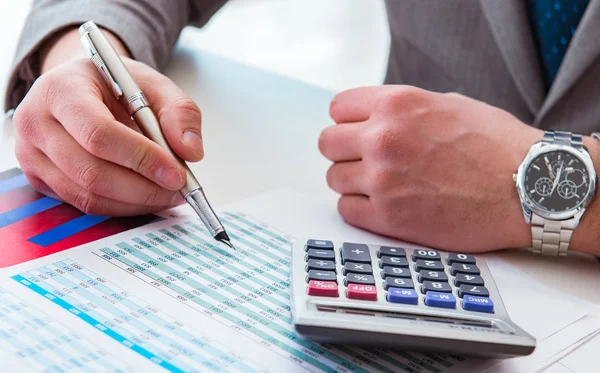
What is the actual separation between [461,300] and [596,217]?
0.18 metres

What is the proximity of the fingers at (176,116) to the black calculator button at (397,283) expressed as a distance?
0.19 meters

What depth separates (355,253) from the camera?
1.56ft

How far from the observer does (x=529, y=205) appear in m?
0.54

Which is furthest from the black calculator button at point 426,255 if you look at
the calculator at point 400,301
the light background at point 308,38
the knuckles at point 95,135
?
the light background at point 308,38

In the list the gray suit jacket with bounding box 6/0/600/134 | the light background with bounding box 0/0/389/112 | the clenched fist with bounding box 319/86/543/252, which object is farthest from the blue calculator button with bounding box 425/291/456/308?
the light background with bounding box 0/0/389/112

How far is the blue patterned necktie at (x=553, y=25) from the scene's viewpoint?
721 mm

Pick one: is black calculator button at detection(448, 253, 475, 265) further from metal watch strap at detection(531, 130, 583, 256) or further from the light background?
the light background

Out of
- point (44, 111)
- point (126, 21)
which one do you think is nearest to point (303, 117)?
point (126, 21)

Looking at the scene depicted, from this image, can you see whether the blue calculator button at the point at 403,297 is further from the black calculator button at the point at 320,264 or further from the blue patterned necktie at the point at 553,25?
the blue patterned necktie at the point at 553,25

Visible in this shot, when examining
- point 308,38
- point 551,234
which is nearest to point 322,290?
point 551,234

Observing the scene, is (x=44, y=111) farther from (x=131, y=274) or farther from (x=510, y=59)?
(x=510, y=59)

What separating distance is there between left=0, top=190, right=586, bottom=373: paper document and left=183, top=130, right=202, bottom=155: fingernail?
0.07 metres

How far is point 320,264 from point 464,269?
10 centimetres

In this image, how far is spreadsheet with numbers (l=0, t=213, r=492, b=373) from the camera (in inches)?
14.6
